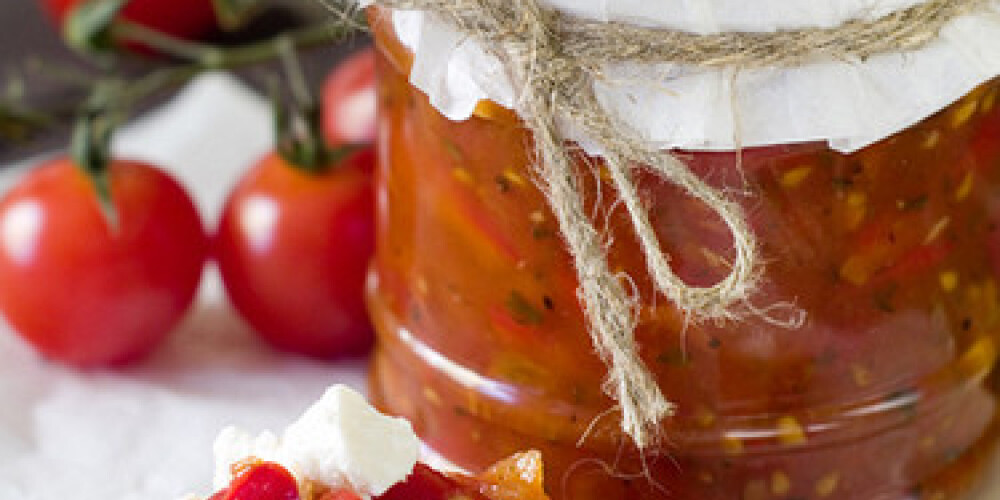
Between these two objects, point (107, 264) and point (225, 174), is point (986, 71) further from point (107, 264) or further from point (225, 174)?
point (225, 174)

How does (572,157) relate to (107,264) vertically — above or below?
above

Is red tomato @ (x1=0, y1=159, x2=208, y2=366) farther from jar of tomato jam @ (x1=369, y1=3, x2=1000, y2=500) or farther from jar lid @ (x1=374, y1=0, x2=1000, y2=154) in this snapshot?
jar lid @ (x1=374, y1=0, x2=1000, y2=154)

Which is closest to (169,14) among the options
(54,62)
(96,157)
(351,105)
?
(54,62)

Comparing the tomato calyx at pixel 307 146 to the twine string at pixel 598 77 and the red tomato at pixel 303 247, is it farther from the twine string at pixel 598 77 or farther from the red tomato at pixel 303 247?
the twine string at pixel 598 77

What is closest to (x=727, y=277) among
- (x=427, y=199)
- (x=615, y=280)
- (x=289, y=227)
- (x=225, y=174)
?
(x=615, y=280)

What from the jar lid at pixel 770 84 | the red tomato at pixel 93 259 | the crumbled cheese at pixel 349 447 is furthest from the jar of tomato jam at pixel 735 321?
the red tomato at pixel 93 259

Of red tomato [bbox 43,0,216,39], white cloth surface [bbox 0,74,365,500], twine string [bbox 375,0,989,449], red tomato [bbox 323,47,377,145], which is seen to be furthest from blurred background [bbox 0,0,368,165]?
twine string [bbox 375,0,989,449]
